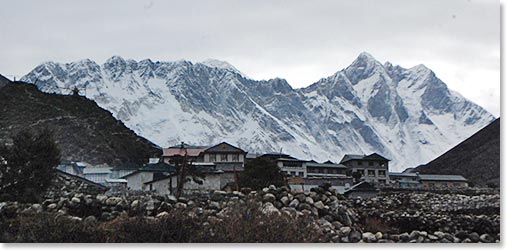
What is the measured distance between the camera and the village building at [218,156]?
6645mm

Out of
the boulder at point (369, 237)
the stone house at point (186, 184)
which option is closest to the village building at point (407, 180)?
the boulder at point (369, 237)

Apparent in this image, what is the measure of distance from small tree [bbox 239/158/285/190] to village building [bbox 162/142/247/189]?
69 millimetres

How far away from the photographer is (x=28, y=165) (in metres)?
6.50

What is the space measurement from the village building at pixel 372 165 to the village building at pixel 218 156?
904 millimetres

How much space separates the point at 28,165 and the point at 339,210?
261 centimetres

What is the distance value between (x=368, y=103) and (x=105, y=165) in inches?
93.8

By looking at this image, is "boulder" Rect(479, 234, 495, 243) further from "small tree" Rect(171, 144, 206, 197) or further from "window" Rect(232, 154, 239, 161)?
"small tree" Rect(171, 144, 206, 197)

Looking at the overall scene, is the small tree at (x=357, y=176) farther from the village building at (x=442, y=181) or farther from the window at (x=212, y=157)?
the window at (x=212, y=157)

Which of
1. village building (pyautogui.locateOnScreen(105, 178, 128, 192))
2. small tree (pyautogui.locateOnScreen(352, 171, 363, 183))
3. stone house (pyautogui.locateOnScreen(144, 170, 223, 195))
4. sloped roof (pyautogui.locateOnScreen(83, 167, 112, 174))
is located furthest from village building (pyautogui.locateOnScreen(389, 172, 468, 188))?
sloped roof (pyautogui.locateOnScreen(83, 167, 112, 174))

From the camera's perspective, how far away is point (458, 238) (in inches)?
232

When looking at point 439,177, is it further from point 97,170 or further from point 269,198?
point 97,170

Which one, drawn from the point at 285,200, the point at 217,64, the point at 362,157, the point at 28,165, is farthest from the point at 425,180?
the point at 28,165


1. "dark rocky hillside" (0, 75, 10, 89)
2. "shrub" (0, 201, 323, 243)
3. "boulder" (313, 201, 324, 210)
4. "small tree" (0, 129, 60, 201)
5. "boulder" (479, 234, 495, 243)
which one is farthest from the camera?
"dark rocky hillside" (0, 75, 10, 89)

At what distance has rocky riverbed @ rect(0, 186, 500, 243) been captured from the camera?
5969mm
